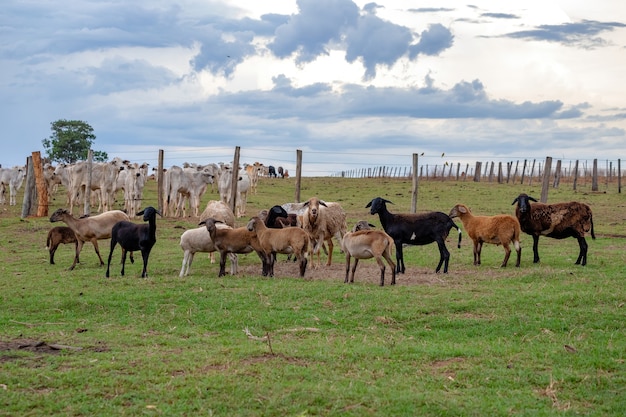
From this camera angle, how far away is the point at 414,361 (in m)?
9.16

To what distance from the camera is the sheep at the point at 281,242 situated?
14875 millimetres

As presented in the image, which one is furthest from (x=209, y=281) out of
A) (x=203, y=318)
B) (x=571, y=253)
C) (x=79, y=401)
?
(x=571, y=253)

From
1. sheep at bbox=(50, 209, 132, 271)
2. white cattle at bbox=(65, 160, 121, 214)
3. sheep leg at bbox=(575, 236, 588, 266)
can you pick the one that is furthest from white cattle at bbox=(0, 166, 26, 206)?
sheep leg at bbox=(575, 236, 588, 266)

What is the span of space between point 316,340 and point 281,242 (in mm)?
4951

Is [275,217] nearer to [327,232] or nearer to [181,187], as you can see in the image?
[327,232]

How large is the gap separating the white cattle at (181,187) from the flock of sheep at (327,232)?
35.7ft

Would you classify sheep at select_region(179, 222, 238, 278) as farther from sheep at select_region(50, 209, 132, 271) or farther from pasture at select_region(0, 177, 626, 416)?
sheep at select_region(50, 209, 132, 271)

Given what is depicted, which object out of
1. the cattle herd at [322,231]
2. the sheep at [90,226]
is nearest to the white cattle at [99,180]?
the cattle herd at [322,231]

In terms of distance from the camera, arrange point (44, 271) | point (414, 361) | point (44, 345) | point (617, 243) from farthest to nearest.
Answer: point (617, 243), point (44, 271), point (44, 345), point (414, 361)

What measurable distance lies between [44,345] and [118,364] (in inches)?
62.9

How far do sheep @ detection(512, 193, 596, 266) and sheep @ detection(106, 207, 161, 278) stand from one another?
797cm

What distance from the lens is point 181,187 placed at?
29.5 metres

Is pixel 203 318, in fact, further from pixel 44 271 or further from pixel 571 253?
pixel 571 253

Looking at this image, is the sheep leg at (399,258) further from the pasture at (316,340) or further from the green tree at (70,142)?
the green tree at (70,142)
